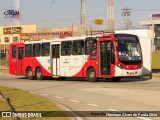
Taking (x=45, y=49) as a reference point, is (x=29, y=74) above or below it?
below

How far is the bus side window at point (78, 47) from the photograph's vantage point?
29547 mm

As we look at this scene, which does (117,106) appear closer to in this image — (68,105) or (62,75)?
(68,105)

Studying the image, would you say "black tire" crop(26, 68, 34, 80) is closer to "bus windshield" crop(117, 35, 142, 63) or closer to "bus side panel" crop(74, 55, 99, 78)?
"bus side panel" crop(74, 55, 99, 78)

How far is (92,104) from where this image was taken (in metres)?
15.4

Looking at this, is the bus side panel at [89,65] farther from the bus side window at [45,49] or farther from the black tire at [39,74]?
the black tire at [39,74]

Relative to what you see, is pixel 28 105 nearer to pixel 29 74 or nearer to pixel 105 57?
pixel 105 57

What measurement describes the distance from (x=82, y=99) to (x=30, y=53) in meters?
18.6

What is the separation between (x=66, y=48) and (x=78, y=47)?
1502 millimetres

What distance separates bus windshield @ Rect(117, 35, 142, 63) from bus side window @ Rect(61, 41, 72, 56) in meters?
4.66

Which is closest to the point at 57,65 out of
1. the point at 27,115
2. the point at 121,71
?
the point at 121,71

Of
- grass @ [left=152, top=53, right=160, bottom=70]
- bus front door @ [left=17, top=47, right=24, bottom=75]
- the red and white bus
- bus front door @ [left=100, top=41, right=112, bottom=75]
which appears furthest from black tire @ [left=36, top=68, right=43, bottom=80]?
grass @ [left=152, top=53, right=160, bottom=70]

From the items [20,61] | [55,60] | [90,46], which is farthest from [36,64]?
[90,46]

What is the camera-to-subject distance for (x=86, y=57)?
2898cm

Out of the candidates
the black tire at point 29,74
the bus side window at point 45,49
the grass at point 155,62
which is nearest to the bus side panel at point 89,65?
the bus side window at point 45,49
